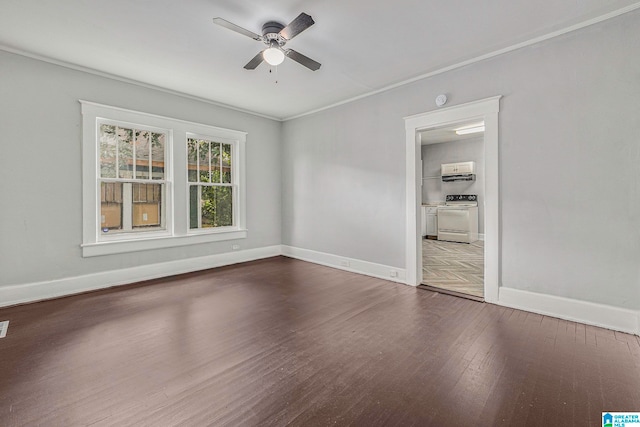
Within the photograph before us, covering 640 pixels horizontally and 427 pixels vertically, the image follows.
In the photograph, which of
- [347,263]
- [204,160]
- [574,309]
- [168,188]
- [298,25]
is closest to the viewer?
[298,25]

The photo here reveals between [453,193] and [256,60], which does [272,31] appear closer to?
[256,60]

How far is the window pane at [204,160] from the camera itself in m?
4.92

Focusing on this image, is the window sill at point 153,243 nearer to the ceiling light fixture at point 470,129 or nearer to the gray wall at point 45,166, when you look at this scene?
the gray wall at point 45,166

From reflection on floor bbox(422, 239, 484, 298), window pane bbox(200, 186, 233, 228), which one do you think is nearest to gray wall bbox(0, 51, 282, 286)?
window pane bbox(200, 186, 233, 228)

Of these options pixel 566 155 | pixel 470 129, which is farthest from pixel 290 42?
pixel 470 129

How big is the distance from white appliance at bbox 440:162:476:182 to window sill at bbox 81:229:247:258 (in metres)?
5.79

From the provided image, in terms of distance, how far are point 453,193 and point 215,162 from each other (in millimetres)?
6443

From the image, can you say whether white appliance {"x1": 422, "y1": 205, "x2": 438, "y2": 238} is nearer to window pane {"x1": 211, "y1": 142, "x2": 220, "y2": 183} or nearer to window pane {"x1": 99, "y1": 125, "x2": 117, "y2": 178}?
window pane {"x1": 211, "y1": 142, "x2": 220, "y2": 183}

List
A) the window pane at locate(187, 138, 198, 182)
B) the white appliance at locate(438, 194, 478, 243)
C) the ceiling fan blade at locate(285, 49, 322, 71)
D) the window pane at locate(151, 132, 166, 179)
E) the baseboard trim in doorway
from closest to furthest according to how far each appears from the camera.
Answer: the ceiling fan blade at locate(285, 49, 322, 71) < the baseboard trim in doorway < the window pane at locate(151, 132, 166, 179) < the window pane at locate(187, 138, 198, 182) < the white appliance at locate(438, 194, 478, 243)

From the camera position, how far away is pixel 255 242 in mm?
5598

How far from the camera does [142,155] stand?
4.27 meters

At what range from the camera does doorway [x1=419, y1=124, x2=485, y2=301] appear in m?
6.60

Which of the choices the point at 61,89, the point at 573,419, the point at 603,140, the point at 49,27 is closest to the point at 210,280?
the point at 61,89

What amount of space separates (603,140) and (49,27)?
5.34m
